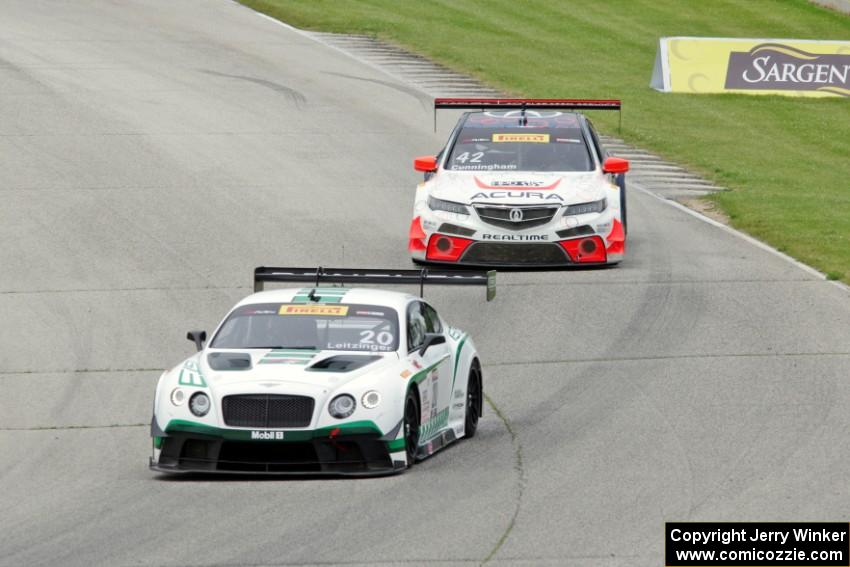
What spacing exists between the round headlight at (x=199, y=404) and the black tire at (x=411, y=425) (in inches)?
57.5

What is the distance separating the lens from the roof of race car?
44.4 ft

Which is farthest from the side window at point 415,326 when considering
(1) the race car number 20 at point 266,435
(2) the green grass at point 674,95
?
(2) the green grass at point 674,95

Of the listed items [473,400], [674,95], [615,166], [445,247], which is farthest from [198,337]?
[674,95]

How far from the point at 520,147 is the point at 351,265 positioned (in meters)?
2.63

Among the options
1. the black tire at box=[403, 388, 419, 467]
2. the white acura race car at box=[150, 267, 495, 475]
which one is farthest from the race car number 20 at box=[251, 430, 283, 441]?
the black tire at box=[403, 388, 419, 467]

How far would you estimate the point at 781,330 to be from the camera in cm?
1745

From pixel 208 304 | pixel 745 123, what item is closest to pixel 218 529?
pixel 208 304

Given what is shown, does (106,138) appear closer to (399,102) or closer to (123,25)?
(399,102)

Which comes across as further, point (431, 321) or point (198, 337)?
point (431, 321)

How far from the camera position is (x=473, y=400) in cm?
1412

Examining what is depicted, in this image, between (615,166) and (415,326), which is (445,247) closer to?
(615,166)

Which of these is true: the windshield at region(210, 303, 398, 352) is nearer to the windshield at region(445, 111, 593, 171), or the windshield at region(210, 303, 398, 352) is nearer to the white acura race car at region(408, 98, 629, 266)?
the white acura race car at region(408, 98, 629, 266)

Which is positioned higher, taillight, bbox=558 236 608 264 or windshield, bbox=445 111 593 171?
windshield, bbox=445 111 593 171

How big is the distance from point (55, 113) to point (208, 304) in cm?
1277
